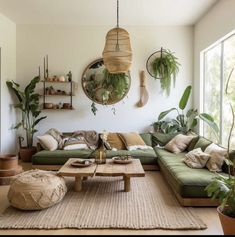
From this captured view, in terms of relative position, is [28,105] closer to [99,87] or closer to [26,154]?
[26,154]

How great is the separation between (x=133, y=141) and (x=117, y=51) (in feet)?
7.20

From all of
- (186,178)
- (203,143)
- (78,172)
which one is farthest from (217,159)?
(78,172)

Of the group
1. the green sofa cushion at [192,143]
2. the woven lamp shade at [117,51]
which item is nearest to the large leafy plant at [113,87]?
the green sofa cushion at [192,143]

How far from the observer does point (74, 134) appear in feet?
19.4

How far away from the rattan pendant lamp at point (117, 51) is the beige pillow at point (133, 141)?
6.39 feet

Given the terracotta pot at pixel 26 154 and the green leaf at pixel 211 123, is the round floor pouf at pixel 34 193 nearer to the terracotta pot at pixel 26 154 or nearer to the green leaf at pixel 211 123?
the terracotta pot at pixel 26 154

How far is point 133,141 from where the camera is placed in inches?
223

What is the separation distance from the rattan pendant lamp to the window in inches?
68.7

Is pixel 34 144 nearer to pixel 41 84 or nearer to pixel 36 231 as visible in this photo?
pixel 41 84

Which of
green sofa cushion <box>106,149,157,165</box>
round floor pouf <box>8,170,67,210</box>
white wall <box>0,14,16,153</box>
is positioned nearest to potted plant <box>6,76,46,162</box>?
white wall <box>0,14,16,153</box>

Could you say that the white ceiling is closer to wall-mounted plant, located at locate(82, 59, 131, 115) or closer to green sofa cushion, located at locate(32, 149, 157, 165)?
wall-mounted plant, located at locate(82, 59, 131, 115)

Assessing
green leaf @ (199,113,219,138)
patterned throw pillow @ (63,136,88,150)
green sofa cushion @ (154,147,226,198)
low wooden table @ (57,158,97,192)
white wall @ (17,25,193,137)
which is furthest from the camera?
white wall @ (17,25,193,137)

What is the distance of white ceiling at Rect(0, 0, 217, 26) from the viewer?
190 inches

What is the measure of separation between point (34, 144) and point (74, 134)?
1161mm
